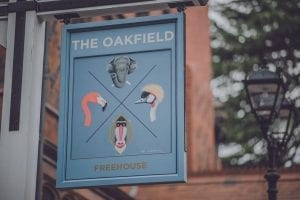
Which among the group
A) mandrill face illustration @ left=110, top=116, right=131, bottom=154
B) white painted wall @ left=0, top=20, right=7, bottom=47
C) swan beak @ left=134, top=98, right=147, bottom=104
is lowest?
mandrill face illustration @ left=110, top=116, right=131, bottom=154

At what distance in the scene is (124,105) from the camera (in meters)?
6.59

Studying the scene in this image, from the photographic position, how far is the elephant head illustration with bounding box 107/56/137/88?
6668 mm

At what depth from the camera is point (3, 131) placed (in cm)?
668

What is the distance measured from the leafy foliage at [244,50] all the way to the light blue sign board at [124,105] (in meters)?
20.9

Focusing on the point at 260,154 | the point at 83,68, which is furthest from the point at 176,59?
the point at 260,154

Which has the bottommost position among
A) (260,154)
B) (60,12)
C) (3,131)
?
Answer: (3,131)

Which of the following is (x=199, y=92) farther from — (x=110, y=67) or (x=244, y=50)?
(x=110, y=67)

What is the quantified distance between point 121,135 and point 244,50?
76.3ft

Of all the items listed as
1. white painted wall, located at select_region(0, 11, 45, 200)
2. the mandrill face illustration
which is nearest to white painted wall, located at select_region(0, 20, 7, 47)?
white painted wall, located at select_region(0, 11, 45, 200)

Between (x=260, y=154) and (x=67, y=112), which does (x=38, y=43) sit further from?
(x=260, y=154)

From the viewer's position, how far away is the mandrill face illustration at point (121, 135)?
6465mm

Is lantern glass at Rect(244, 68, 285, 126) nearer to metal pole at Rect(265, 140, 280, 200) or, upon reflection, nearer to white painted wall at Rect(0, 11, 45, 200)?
metal pole at Rect(265, 140, 280, 200)

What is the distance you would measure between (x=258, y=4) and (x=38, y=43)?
23.3 m

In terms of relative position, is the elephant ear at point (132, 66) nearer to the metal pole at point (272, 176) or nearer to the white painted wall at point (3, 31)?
the white painted wall at point (3, 31)
